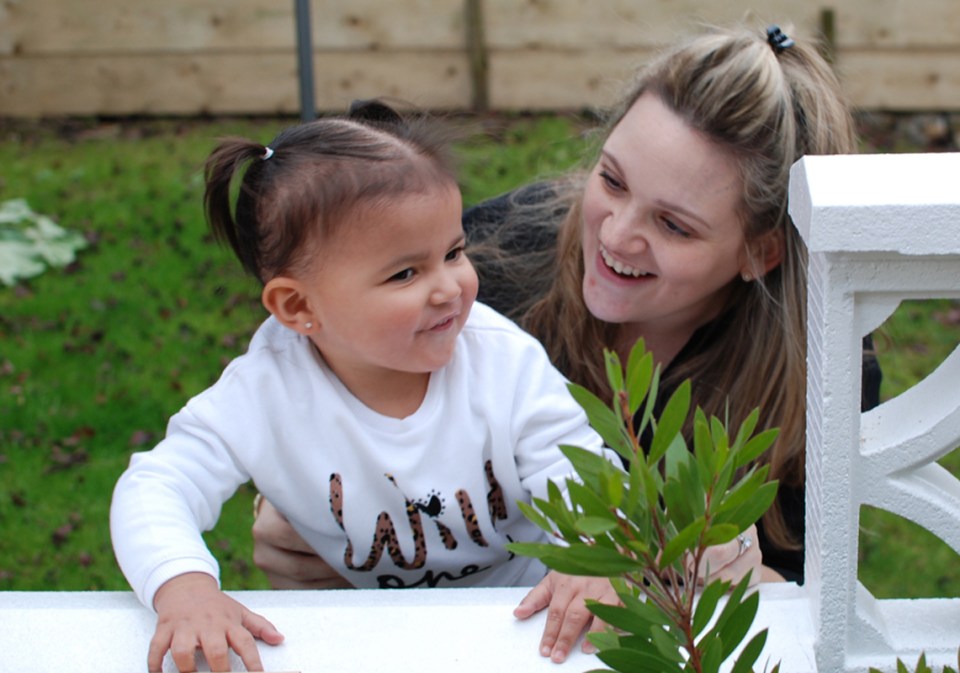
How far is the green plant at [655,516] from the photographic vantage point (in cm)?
88

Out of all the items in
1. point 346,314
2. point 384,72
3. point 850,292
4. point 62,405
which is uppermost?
point 850,292

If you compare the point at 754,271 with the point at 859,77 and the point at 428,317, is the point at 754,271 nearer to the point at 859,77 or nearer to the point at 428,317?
the point at 428,317

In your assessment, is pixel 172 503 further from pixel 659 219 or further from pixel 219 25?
pixel 219 25

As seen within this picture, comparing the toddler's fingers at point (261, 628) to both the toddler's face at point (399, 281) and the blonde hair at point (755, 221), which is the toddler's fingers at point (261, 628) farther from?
the blonde hair at point (755, 221)

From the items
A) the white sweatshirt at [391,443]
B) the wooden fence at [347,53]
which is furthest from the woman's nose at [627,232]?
the wooden fence at [347,53]

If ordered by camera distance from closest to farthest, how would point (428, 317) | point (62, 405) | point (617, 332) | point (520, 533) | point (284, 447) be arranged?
point (428, 317)
point (284, 447)
point (520, 533)
point (617, 332)
point (62, 405)

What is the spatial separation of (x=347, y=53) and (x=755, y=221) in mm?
5671

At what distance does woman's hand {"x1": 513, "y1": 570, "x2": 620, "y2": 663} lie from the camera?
1435 millimetres

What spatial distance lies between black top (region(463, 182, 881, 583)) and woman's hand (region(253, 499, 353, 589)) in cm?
73

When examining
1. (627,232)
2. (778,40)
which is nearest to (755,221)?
(627,232)

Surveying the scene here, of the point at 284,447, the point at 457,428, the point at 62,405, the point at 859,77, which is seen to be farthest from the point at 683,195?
the point at 859,77

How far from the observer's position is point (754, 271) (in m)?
2.46

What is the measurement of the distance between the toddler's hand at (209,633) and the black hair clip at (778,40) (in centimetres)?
160

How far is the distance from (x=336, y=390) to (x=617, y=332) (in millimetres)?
819
